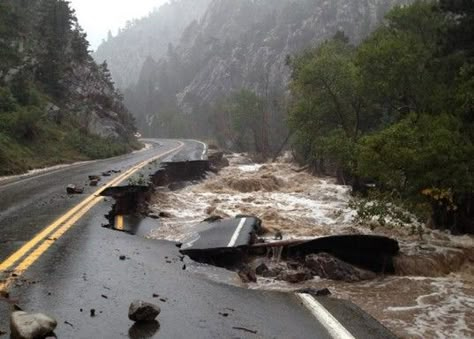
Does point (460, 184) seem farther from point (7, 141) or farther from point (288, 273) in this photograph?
point (7, 141)

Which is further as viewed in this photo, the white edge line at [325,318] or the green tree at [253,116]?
the green tree at [253,116]

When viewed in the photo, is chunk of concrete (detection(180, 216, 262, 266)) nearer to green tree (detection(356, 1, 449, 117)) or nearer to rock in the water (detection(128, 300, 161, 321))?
rock in the water (detection(128, 300, 161, 321))

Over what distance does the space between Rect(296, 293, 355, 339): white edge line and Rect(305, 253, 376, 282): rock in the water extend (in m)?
3.07

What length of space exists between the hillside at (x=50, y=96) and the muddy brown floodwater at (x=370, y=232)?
30.1ft

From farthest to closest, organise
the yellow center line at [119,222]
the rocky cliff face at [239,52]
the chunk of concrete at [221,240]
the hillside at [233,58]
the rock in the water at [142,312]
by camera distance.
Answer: the rocky cliff face at [239,52] → the hillside at [233,58] → the yellow center line at [119,222] → the chunk of concrete at [221,240] → the rock in the water at [142,312]

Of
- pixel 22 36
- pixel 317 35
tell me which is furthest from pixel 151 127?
pixel 22 36

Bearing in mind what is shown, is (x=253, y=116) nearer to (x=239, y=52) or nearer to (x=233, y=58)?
(x=233, y=58)

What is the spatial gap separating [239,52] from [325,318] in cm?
14083

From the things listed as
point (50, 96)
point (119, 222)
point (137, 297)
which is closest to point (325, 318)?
point (137, 297)

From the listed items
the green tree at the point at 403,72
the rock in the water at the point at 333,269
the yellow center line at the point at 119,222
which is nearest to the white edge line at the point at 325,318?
the rock in the water at the point at 333,269

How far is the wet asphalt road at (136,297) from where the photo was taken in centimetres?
502

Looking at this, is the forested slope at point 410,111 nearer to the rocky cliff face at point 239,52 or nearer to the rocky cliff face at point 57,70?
the rocky cliff face at point 57,70

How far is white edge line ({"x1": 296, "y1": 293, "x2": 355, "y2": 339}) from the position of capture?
5.07 meters

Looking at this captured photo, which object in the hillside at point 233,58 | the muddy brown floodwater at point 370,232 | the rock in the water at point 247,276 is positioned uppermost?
the hillside at point 233,58
